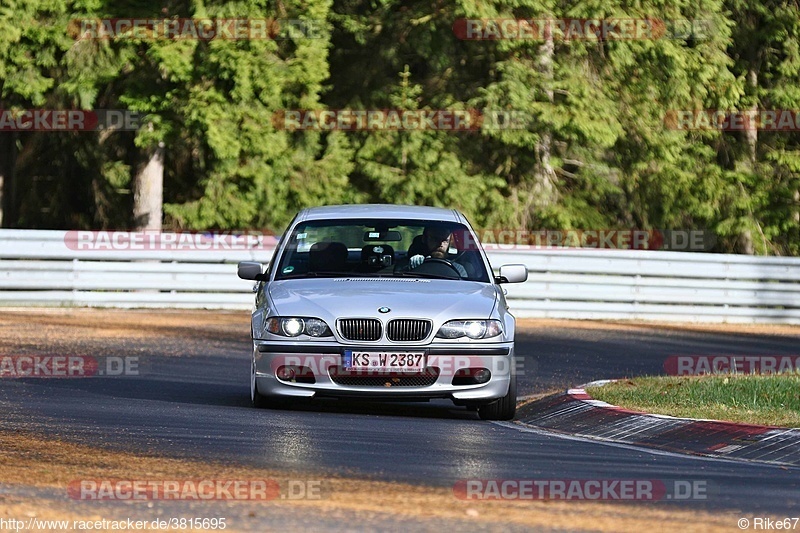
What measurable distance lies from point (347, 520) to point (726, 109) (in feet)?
106

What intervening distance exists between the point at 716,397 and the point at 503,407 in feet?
7.04

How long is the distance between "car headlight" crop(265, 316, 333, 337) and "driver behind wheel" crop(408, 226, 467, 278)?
128 centimetres

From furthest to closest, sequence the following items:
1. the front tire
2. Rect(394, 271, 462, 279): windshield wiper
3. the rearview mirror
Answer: the rearview mirror < Rect(394, 271, 462, 279): windshield wiper < the front tire

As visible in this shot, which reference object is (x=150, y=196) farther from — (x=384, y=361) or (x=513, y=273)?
(x=384, y=361)

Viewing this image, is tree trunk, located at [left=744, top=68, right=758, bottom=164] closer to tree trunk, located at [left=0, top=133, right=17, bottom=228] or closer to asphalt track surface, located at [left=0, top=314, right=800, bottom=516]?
tree trunk, located at [left=0, top=133, right=17, bottom=228]

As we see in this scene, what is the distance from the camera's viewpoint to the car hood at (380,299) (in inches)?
440

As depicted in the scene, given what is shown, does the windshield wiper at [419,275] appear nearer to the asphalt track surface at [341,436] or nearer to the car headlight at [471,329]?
the car headlight at [471,329]

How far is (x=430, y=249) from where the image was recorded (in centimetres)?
1240

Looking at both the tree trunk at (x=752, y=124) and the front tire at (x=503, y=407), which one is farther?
the tree trunk at (x=752, y=124)

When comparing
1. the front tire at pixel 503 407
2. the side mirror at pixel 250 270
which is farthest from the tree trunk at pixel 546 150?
the front tire at pixel 503 407

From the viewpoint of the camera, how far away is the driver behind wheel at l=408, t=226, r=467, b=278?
1227 centimetres

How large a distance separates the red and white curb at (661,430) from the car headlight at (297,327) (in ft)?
6.03

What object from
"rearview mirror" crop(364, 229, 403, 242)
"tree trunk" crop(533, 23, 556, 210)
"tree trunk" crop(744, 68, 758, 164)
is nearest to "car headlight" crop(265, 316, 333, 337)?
"rearview mirror" crop(364, 229, 403, 242)

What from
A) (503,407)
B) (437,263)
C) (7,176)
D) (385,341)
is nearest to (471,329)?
(385,341)
